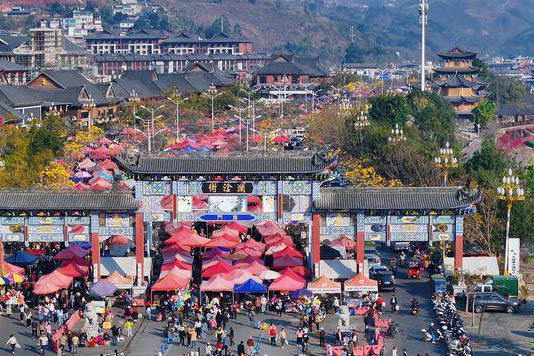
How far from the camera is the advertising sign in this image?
136 feet

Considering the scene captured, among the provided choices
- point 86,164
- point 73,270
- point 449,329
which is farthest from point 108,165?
point 449,329

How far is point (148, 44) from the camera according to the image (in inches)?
6973

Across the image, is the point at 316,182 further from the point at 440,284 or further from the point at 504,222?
the point at 504,222

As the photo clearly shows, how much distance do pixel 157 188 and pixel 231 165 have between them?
254 centimetres

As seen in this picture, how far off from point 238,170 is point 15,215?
7.34 m

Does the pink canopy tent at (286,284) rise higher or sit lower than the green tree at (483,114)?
lower

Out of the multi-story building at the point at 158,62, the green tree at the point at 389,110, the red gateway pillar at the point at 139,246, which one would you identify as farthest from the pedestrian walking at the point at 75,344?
the multi-story building at the point at 158,62

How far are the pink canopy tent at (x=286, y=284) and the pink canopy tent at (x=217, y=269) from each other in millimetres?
2097

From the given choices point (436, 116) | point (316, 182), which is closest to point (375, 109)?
point (436, 116)

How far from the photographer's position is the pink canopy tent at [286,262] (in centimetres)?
4150

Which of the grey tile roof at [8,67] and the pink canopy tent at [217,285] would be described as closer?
the pink canopy tent at [217,285]

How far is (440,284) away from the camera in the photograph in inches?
1577

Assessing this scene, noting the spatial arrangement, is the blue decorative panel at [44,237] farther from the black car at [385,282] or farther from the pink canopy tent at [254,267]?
the black car at [385,282]

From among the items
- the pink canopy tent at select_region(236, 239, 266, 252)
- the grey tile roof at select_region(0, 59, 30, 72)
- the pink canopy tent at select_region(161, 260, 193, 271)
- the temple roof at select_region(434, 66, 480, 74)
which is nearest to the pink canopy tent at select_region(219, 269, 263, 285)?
the pink canopy tent at select_region(161, 260, 193, 271)
